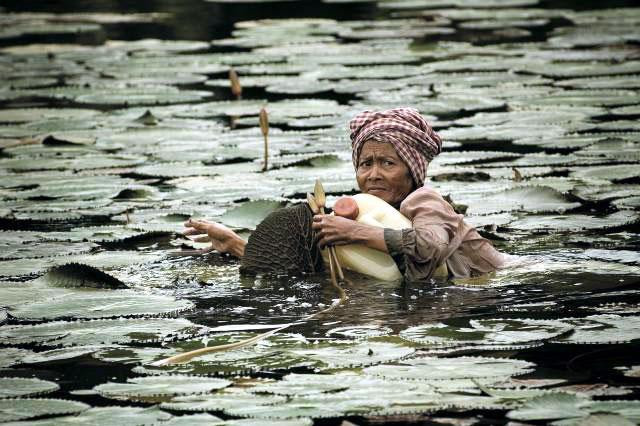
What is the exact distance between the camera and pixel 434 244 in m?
4.39

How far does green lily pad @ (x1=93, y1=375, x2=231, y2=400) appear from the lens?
3.23m

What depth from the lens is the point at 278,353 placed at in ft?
11.9

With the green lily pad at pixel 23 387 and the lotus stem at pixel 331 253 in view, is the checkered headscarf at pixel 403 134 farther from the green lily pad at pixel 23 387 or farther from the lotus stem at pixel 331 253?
the green lily pad at pixel 23 387

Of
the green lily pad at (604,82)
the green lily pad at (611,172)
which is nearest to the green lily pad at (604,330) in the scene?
the green lily pad at (611,172)

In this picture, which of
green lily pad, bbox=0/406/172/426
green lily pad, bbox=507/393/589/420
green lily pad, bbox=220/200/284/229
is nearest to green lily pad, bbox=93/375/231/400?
green lily pad, bbox=0/406/172/426

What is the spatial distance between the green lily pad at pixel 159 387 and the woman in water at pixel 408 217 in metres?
1.17

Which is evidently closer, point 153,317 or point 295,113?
point 153,317

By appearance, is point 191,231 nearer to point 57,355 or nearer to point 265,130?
point 265,130

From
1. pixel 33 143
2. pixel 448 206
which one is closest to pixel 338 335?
pixel 448 206

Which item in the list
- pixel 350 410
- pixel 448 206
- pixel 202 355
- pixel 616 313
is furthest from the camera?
pixel 448 206

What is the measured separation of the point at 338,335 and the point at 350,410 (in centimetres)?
77

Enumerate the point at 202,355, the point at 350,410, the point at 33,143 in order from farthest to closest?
the point at 33,143 < the point at 202,355 < the point at 350,410

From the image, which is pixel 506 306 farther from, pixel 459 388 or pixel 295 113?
pixel 295 113

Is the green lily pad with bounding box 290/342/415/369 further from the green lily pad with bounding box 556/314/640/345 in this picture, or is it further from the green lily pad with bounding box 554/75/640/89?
the green lily pad with bounding box 554/75/640/89
